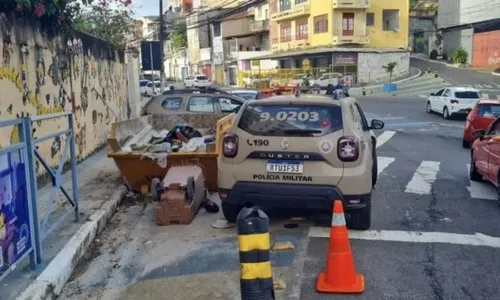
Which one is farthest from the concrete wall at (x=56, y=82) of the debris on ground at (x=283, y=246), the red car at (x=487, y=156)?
the red car at (x=487, y=156)

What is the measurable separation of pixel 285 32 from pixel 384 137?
46.9 metres

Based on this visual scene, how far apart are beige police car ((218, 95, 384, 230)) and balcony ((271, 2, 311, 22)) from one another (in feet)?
173

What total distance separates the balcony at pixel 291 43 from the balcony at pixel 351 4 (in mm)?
6274

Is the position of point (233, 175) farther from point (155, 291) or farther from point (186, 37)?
point (186, 37)

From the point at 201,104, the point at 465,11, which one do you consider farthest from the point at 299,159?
the point at 465,11

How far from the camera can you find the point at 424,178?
10.9 m

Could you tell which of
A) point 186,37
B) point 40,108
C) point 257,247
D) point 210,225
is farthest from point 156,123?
point 186,37

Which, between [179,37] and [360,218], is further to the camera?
[179,37]

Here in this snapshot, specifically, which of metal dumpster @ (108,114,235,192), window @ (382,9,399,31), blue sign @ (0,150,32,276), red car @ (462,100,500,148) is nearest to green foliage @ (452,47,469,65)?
window @ (382,9,399,31)

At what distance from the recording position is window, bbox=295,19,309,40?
5884cm

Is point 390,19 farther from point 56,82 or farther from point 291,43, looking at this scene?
point 56,82

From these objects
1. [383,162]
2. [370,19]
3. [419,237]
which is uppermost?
[370,19]

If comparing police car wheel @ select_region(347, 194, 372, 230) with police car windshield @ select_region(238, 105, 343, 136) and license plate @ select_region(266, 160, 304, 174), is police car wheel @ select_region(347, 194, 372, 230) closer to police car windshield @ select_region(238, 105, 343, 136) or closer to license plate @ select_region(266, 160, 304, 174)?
license plate @ select_region(266, 160, 304, 174)

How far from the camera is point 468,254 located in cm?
611
